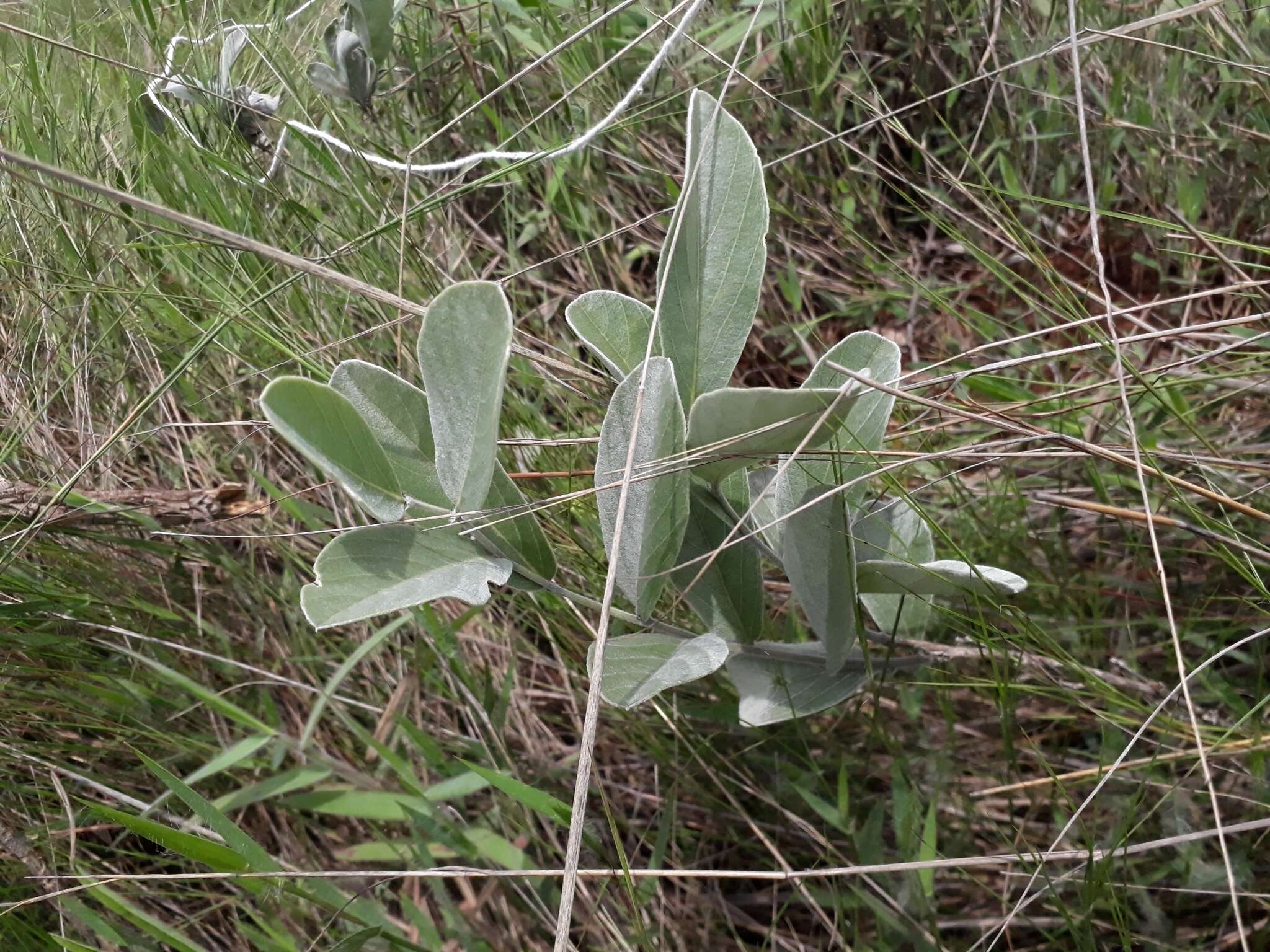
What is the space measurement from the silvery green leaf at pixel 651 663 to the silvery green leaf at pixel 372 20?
3.02ft

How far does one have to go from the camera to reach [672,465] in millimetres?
858

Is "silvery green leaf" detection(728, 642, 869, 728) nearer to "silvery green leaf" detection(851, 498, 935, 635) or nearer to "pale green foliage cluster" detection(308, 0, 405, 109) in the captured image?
"silvery green leaf" detection(851, 498, 935, 635)

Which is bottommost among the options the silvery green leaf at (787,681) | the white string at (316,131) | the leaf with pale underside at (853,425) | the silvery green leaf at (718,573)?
the silvery green leaf at (787,681)

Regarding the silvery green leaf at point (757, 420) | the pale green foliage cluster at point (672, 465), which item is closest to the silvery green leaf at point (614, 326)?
the pale green foliage cluster at point (672, 465)

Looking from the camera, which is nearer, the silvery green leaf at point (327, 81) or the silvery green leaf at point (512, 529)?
the silvery green leaf at point (512, 529)

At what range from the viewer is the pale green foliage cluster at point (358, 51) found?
1.41m

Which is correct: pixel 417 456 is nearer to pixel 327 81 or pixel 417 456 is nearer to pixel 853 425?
pixel 853 425

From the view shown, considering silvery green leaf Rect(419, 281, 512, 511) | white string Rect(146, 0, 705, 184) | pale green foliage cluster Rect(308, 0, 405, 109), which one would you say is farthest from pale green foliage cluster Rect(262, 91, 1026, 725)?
pale green foliage cluster Rect(308, 0, 405, 109)

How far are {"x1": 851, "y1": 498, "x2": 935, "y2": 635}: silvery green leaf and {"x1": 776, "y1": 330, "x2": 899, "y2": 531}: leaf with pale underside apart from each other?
4cm

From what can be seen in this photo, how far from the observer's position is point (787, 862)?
1.29 meters

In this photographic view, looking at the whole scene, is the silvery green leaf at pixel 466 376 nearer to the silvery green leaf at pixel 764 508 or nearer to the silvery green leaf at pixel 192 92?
the silvery green leaf at pixel 764 508

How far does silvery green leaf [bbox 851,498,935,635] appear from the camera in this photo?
40.8 inches

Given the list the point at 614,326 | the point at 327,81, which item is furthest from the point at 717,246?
the point at 327,81

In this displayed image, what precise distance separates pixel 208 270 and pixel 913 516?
3.01ft
